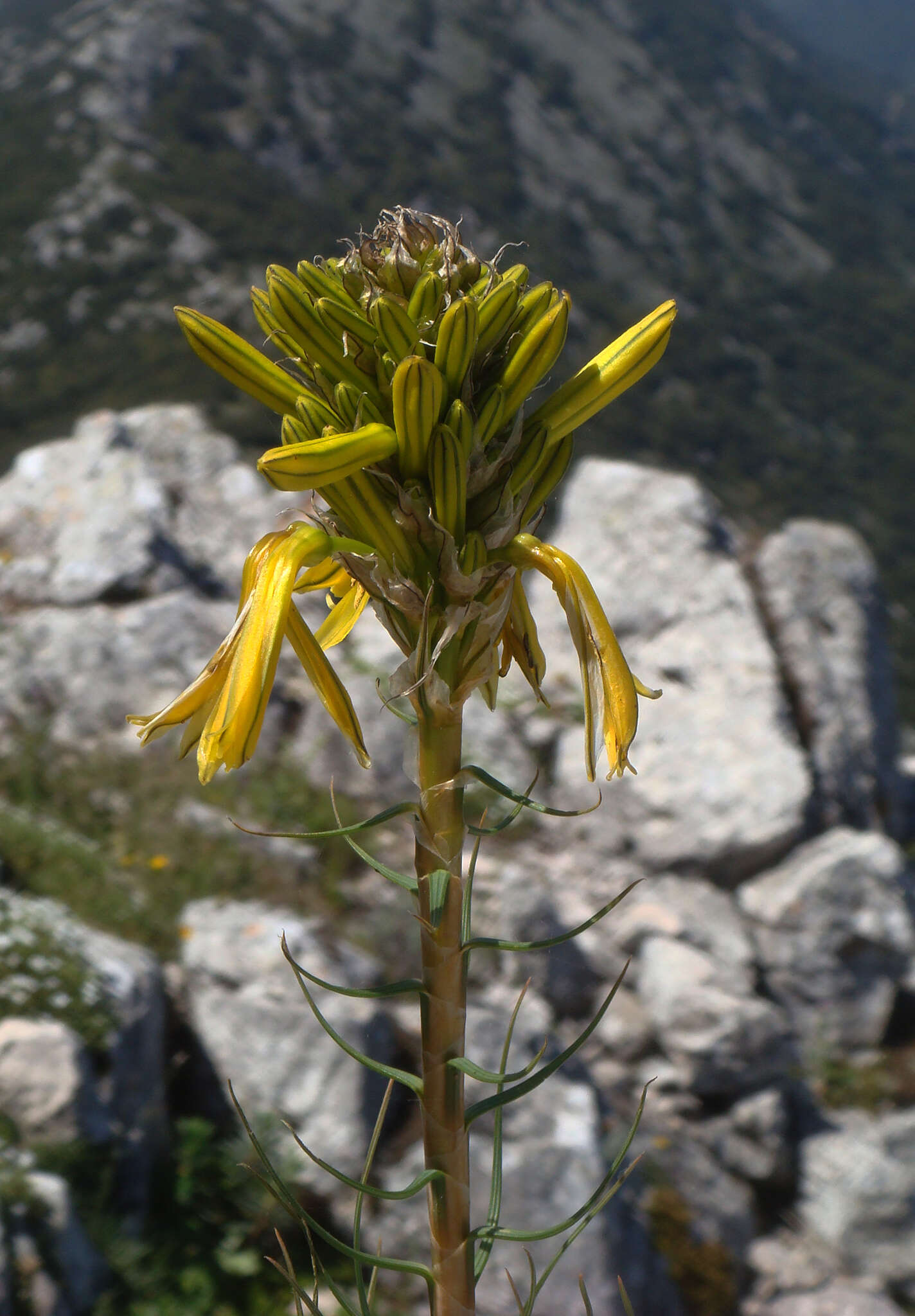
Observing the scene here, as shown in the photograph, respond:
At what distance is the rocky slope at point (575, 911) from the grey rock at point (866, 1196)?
0.02 metres

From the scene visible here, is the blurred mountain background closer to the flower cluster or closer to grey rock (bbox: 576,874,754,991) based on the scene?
grey rock (bbox: 576,874,754,991)

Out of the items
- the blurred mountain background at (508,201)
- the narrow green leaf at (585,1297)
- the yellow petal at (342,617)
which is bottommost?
the narrow green leaf at (585,1297)

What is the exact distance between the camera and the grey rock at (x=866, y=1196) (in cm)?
668

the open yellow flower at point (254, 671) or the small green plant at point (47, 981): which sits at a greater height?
the open yellow flower at point (254, 671)

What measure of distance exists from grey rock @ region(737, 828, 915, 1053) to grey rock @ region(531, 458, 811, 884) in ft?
1.44

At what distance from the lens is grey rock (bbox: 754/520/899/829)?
374 inches

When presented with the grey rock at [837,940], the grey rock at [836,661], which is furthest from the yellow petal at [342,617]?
the grey rock at [836,661]

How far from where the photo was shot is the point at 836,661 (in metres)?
10.1

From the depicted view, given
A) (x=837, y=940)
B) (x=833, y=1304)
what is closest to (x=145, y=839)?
(x=833, y=1304)

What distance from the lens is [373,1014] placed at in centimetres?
516

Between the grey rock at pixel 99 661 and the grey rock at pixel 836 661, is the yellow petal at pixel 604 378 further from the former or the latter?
the grey rock at pixel 836 661

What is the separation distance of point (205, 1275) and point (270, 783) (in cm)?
353

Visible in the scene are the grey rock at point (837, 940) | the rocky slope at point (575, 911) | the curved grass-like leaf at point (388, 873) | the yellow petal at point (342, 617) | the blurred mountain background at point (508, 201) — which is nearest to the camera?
the curved grass-like leaf at point (388, 873)

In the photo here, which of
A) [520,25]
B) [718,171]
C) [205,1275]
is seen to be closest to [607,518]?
[205,1275]
